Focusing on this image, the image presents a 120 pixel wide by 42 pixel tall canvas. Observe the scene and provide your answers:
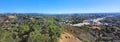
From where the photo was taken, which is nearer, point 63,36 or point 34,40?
point 34,40

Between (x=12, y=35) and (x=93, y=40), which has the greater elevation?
(x=12, y=35)

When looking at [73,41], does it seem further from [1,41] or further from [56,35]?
[1,41]

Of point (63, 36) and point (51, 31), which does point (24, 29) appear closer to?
point (51, 31)

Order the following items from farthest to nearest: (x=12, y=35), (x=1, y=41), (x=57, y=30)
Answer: (x=57, y=30)
(x=12, y=35)
(x=1, y=41)

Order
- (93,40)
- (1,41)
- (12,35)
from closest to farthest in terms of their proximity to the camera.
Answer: (1,41)
(12,35)
(93,40)

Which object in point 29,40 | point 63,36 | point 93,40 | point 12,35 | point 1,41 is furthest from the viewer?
point 93,40

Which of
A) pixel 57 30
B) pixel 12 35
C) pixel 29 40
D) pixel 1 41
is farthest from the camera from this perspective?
pixel 57 30

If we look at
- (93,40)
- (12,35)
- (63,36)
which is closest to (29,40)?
(12,35)

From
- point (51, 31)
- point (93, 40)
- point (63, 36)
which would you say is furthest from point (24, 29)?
point (93, 40)

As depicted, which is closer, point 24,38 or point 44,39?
point 44,39
